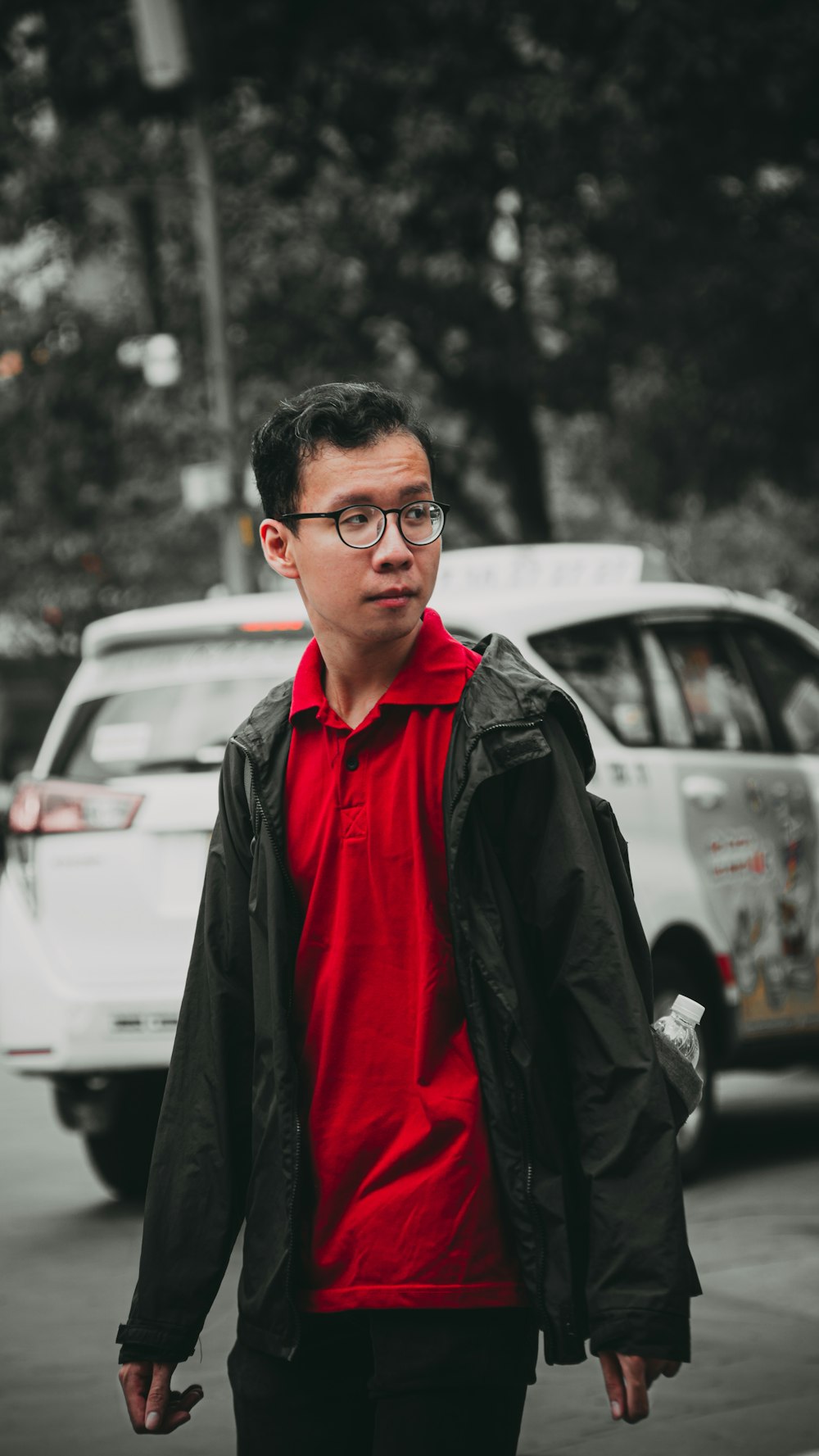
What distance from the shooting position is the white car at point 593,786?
20.8ft

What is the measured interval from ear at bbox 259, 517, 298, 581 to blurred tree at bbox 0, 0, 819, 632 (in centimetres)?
1052

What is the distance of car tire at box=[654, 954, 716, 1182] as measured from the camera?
21.7 feet

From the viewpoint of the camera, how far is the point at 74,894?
6.49 metres

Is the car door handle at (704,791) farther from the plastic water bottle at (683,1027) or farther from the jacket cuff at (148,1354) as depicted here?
the jacket cuff at (148,1354)

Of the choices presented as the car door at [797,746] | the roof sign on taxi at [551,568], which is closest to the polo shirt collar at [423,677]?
the roof sign on taxi at [551,568]

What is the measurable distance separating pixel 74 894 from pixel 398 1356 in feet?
14.1

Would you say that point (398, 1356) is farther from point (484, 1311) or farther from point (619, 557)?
point (619, 557)

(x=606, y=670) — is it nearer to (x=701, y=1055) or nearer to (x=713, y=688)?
(x=713, y=688)

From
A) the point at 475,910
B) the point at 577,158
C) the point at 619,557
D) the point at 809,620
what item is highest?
the point at 577,158

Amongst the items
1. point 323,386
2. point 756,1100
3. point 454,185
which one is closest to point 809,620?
point 454,185

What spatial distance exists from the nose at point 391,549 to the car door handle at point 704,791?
14.8 ft

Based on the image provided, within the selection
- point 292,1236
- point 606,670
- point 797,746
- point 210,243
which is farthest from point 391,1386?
point 210,243

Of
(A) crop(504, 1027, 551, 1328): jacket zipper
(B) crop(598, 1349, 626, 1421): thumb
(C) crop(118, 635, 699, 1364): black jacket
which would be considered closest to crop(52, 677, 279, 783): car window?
(C) crop(118, 635, 699, 1364): black jacket

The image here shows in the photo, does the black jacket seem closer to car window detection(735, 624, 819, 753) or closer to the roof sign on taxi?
the roof sign on taxi
